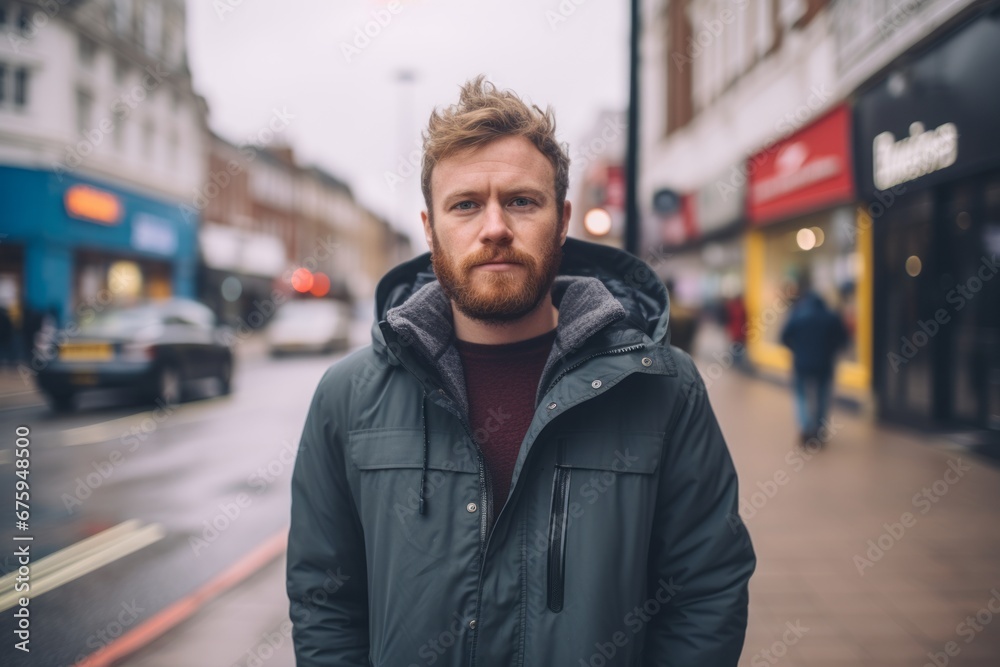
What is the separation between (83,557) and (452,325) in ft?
14.0

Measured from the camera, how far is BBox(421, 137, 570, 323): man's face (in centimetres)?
166

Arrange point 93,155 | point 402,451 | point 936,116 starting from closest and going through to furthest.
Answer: point 402,451, point 936,116, point 93,155

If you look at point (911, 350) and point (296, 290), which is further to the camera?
point (296, 290)

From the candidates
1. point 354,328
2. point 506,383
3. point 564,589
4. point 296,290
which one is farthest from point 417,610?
point 296,290

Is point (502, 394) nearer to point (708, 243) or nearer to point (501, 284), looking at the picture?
point (501, 284)

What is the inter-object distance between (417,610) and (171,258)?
30.0 meters

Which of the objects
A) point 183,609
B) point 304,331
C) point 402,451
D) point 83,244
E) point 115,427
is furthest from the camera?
point 304,331

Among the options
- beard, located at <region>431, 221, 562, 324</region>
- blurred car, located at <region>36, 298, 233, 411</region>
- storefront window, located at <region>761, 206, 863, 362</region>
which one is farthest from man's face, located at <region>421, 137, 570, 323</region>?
blurred car, located at <region>36, 298, 233, 411</region>

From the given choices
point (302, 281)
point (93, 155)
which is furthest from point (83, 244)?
point (302, 281)

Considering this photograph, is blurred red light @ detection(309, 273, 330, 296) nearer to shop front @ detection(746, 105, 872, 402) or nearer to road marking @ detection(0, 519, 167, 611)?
shop front @ detection(746, 105, 872, 402)

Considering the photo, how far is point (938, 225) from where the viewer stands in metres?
8.45

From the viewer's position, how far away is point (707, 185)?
60.6 ft

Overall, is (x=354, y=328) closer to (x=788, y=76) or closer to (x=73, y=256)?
(x=73, y=256)

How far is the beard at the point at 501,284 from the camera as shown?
1654 mm
